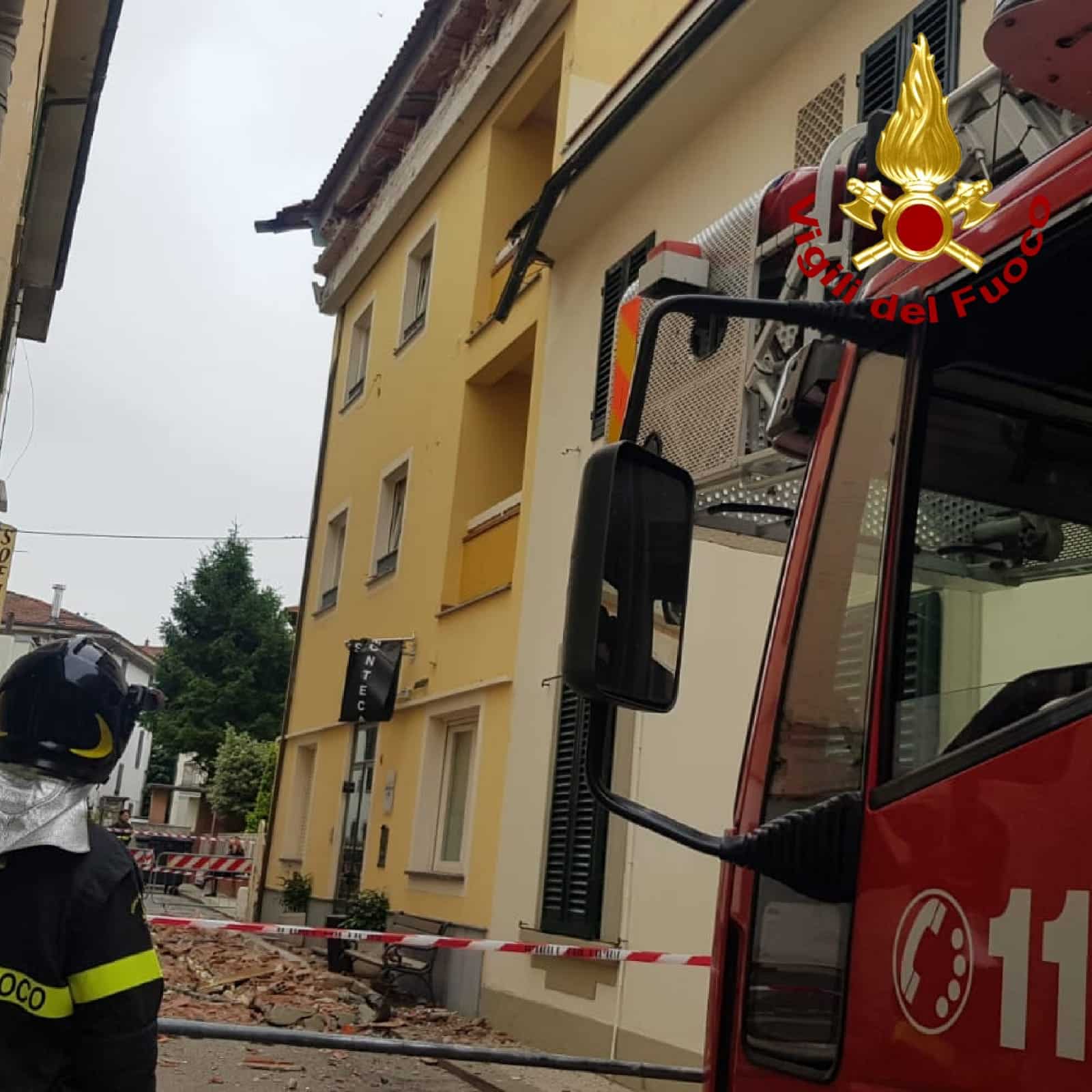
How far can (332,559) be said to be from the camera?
63.0 ft

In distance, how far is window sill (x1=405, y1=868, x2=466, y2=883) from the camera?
12438 millimetres

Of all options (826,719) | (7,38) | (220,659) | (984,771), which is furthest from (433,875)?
(220,659)

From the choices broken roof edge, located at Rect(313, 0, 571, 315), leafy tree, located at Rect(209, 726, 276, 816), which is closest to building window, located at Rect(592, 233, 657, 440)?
broken roof edge, located at Rect(313, 0, 571, 315)

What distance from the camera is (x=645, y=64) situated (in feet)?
35.2

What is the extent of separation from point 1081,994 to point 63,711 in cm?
187

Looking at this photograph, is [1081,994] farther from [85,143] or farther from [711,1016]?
[85,143]

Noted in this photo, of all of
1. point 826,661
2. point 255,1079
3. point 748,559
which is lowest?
point 255,1079

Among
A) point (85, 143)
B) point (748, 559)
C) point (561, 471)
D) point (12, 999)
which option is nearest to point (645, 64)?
point (561, 471)

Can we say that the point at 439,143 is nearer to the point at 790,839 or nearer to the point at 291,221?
the point at 291,221

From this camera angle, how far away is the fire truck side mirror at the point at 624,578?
2.26 meters

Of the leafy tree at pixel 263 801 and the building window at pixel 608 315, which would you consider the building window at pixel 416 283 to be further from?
the leafy tree at pixel 263 801

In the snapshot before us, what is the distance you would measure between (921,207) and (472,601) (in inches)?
421

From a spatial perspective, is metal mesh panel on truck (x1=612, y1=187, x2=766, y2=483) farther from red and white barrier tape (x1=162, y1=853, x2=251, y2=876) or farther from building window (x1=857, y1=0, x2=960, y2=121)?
red and white barrier tape (x1=162, y1=853, x2=251, y2=876)

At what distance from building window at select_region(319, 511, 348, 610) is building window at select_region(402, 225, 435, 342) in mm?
2863
